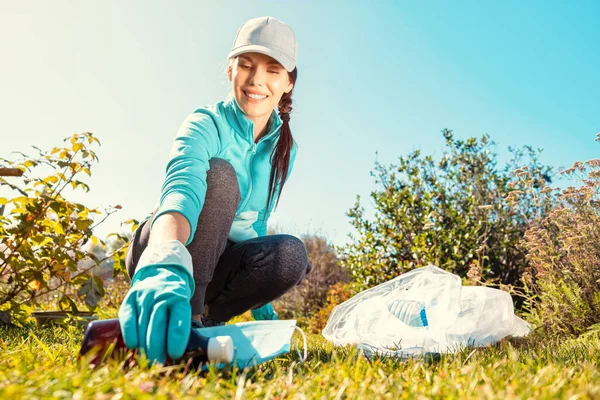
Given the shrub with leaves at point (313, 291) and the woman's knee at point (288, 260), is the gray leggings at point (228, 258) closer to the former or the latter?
the woman's knee at point (288, 260)

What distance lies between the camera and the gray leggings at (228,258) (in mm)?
2309

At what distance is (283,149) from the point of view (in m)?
2.94

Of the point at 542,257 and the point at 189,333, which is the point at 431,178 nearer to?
the point at 542,257

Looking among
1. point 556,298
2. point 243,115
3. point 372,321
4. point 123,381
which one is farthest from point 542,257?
point 123,381

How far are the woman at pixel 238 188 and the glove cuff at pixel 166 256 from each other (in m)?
0.02

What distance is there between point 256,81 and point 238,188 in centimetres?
52

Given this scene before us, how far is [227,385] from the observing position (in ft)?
4.16

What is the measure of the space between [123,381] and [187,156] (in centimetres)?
116

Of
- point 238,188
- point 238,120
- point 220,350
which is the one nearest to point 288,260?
point 238,188

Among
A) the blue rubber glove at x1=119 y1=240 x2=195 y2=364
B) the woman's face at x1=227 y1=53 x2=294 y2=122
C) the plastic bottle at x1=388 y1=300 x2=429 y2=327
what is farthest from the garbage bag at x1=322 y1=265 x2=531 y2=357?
the blue rubber glove at x1=119 y1=240 x2=195 y2=364

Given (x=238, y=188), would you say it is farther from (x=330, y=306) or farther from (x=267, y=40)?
(x=330, y=306)

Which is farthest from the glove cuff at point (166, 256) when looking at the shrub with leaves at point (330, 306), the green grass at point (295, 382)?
the shrub with leaves at point (330, 306)

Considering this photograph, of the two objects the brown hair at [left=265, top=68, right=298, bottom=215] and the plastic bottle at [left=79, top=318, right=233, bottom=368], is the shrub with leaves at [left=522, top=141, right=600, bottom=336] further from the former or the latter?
the plastic bottle at [left=79, top=318, right=233, bottom=368]

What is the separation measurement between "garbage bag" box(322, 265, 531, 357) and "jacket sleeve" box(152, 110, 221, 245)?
1218 mm
